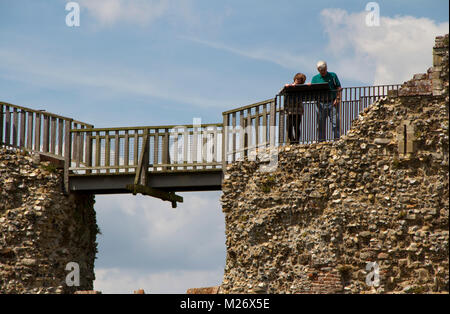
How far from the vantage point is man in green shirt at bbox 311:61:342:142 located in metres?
32.8

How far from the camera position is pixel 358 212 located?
31188 millimetres

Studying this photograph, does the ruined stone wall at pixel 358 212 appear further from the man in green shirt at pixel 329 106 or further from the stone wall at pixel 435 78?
the man in green shirt at pixel 329 106

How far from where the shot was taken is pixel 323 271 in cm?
3123

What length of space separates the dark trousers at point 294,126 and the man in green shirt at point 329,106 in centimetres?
67

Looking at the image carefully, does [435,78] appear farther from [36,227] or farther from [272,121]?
[36,227]

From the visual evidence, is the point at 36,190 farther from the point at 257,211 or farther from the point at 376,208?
the point at 376,208

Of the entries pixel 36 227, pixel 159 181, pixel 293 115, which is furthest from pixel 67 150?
pixel 293 115

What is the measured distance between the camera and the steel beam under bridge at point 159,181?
3481 centimetres

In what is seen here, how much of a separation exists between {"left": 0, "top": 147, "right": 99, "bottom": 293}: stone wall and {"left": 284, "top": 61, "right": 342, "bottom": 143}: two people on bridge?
852cm

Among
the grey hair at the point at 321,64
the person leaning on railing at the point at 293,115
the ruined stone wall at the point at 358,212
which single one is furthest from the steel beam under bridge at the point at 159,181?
the grey hair at the point at 321,64

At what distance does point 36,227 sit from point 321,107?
33.9 ft

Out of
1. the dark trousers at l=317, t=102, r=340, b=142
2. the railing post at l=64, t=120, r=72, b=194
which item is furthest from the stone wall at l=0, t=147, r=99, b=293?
the dark trousers at l=317, t=102, r=340, b=142

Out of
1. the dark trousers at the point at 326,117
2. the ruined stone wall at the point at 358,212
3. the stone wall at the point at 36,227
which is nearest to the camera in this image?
the ruined stone wall at the point at 358,212
